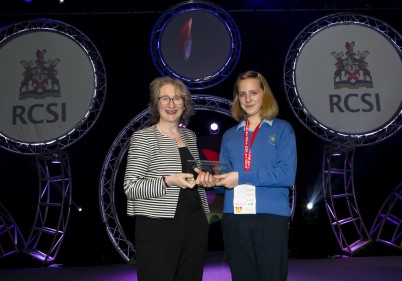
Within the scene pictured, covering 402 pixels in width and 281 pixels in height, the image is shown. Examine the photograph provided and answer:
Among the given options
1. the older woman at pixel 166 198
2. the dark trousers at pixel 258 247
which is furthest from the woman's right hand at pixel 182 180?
the dark trousers at pixel 258 247

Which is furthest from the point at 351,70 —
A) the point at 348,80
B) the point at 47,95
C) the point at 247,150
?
the point at 247,150

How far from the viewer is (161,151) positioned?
1955 millimetres

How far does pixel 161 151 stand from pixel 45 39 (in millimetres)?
3850

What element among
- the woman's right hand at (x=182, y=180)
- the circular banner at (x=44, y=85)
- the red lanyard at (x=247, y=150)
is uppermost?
the circular banner at (x=44, y=85)

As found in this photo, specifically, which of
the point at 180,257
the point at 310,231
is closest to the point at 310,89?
the point at 310,231

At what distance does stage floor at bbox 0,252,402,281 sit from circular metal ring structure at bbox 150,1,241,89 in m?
2.22

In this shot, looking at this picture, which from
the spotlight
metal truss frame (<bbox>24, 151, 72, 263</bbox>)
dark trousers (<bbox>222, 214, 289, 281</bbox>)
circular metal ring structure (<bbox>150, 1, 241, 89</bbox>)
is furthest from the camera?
the spotlight

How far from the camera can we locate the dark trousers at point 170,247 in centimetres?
185

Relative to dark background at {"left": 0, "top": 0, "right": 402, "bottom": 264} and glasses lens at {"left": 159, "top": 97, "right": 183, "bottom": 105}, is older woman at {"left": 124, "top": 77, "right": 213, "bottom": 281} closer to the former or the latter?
glasses lens at {"left": 159, "top": 97, "right": 183, "bottom": 105}

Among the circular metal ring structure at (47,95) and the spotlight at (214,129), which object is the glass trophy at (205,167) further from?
the spotlight at (214,129)

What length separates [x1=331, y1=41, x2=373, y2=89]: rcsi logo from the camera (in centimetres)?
524

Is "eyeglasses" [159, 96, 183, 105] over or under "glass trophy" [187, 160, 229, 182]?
Answer: over

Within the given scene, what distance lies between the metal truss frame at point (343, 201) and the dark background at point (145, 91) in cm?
13

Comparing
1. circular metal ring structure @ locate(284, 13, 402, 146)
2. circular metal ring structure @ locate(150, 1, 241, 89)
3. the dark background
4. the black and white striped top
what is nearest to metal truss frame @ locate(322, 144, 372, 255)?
the dark background
